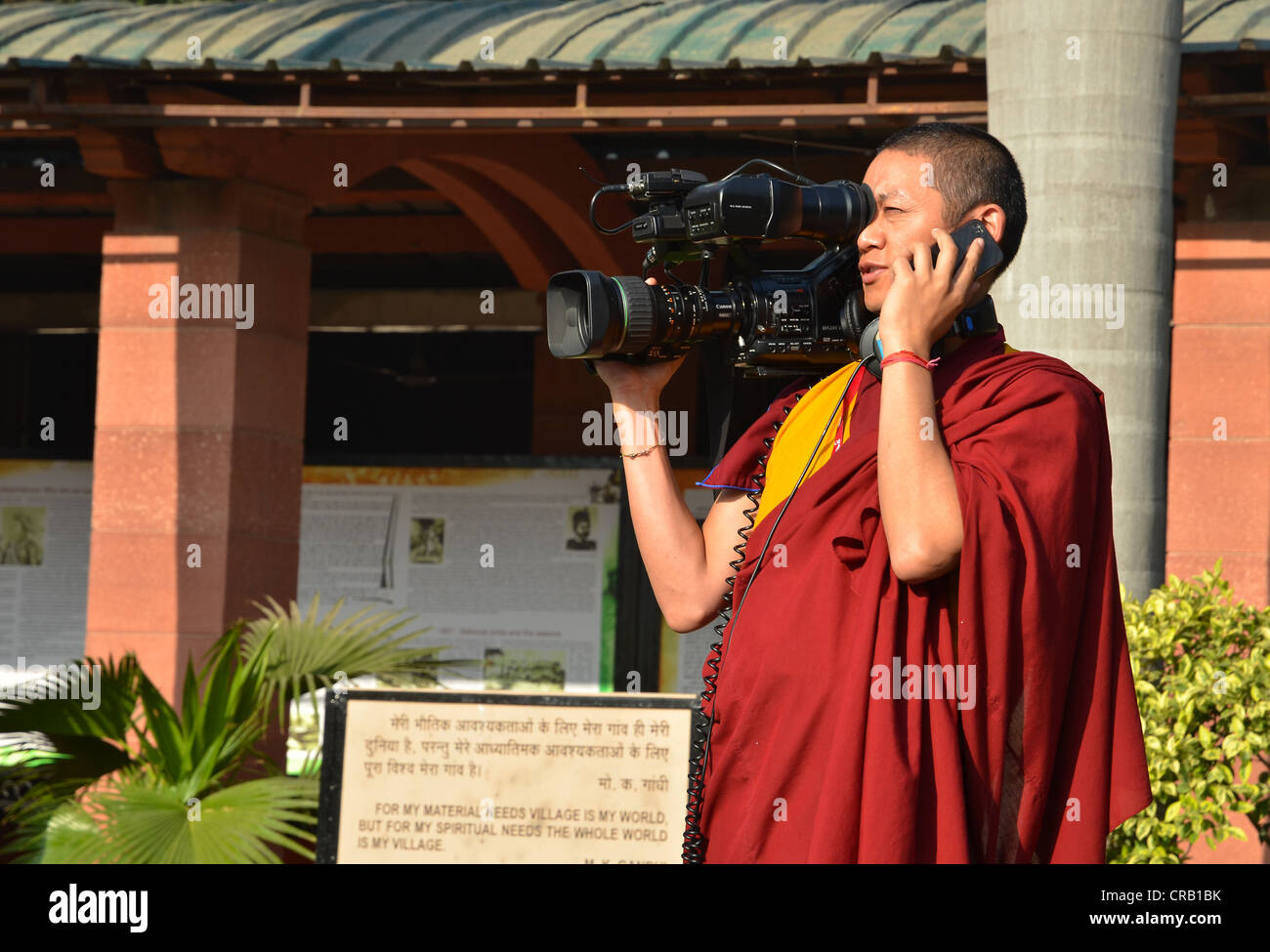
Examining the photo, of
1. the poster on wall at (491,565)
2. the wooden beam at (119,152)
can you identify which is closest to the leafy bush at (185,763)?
the poster on wall at (491,565)

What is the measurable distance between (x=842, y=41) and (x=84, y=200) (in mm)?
4497

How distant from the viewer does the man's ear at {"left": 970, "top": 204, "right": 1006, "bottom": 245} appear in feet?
7.82

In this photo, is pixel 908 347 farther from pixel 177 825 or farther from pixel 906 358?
pixel 177 825

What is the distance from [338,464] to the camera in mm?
8477

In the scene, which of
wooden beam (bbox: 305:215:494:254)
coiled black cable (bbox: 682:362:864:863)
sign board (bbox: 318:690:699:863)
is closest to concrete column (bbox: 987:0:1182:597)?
sign board (bbox: 318:690:699:863)

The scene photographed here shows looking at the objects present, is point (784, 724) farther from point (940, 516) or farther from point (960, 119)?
point (960, 119)

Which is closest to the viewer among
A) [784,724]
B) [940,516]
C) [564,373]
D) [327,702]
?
[940,516]

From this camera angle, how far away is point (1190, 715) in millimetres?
5152

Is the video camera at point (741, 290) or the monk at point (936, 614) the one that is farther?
the video camera at point (741, 290)

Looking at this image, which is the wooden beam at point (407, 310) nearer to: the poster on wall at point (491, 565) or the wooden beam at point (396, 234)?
the wooden beam at point (396, 234)

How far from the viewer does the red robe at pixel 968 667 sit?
2.14 metres

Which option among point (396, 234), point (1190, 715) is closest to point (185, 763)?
point (1190, 715)

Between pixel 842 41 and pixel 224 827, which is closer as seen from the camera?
pixel 224 827
